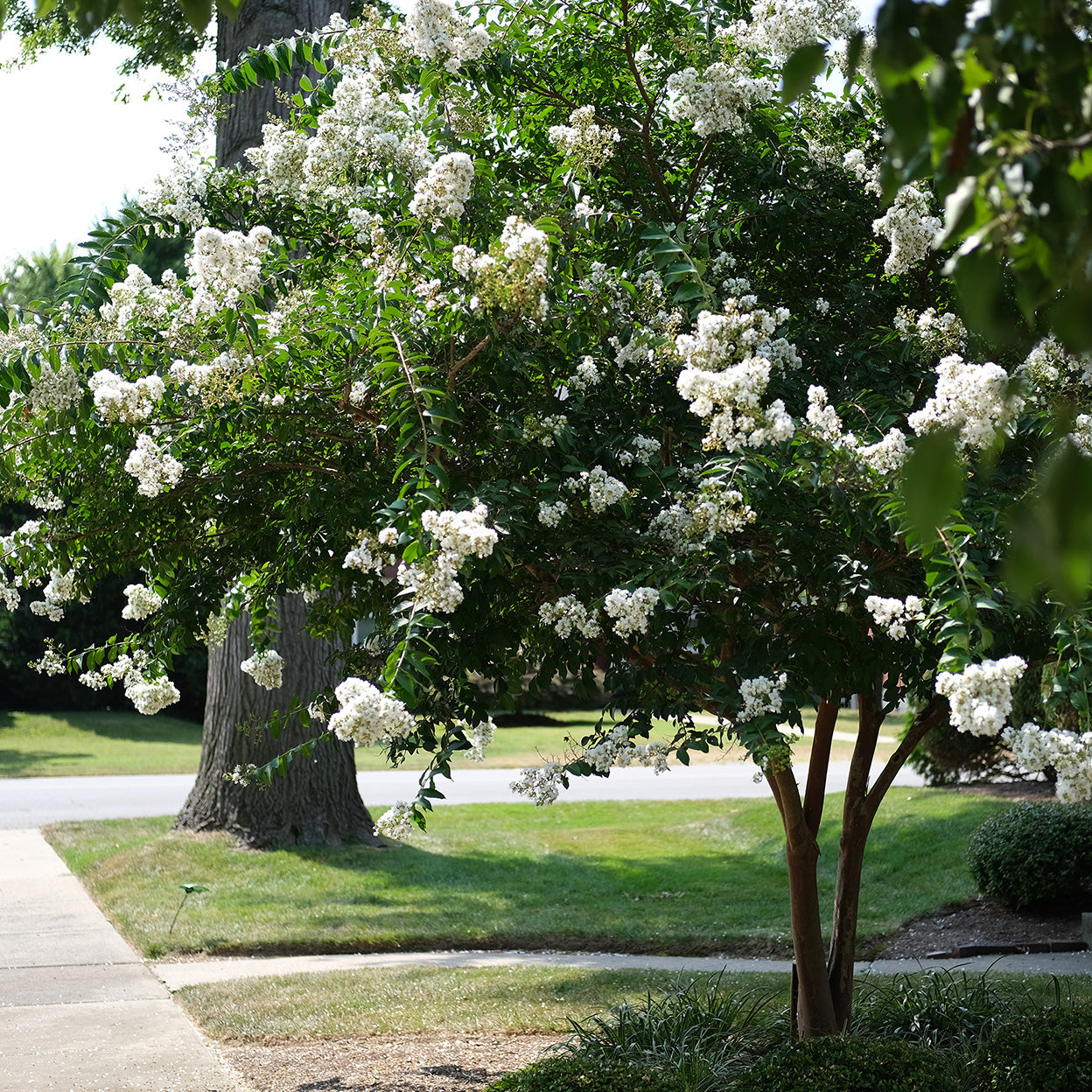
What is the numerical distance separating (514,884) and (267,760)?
8.74 feet

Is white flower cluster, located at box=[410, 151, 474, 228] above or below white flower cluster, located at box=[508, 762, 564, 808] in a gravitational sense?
above

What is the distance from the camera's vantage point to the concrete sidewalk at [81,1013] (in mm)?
5668

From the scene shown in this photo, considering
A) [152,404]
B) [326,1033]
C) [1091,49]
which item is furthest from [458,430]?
[326,1033]

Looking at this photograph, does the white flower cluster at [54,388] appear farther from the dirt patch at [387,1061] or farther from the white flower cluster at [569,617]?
the dirt patch at [387,1061]

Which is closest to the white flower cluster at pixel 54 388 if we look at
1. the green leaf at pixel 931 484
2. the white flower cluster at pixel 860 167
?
the white flower cluster at pixel 860 167

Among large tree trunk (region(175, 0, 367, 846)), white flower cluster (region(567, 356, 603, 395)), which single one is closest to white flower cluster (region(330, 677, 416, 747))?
white flower cluster (region(567, 356, 603, 395))

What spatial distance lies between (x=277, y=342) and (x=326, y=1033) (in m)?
4.17

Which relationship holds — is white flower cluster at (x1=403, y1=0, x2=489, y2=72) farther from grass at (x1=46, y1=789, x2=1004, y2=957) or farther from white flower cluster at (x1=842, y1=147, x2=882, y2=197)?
grass at (x1=46, y1=789, x2=1004, y2=957)

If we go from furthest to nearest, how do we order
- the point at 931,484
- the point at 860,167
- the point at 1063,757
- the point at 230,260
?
the point at 860,167 → the point at 230,260 → the point at 1063,757 → the point at 931,484

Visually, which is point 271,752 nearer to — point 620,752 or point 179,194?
point 179,194

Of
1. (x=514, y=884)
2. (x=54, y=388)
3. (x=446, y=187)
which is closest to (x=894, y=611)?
(x=446, y=187)

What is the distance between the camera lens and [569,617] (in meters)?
3.76

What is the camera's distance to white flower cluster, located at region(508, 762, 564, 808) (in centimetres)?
410

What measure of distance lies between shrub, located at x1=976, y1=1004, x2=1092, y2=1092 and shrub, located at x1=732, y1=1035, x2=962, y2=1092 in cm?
17
